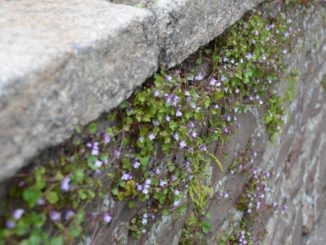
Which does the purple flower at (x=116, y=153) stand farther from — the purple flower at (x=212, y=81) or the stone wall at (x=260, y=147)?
the purple flower at (x=212, y=81)

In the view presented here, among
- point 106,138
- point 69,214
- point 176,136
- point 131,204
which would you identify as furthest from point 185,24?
point 69,214

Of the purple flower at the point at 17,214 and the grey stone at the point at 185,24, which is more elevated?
the grey stone at the point at 185,24

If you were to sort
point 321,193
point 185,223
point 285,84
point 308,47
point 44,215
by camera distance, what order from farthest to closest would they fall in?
point 321,193, point 308,47, point 285,84, point 185,223, point 44,215

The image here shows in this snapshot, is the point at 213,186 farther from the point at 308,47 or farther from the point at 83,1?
the point at 308,47

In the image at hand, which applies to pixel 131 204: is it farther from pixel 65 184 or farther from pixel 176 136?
pixel 65 184

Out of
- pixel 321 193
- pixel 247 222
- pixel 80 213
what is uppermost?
pixel 80 213

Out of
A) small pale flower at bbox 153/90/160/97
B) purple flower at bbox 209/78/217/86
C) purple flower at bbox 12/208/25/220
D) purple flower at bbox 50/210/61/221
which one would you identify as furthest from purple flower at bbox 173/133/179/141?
purple flower at bbox 12/208/25/220

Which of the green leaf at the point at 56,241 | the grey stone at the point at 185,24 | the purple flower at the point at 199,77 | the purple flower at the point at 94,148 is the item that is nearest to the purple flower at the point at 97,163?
the purple flower at the point at 94,148

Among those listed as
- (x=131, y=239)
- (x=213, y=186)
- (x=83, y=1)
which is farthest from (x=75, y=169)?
(x=213, y=186)

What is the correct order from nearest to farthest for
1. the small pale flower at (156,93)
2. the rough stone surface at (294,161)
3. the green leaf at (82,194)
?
the green leaf at (82,194), the small pale flower at (156,93), the rough stone surface at (294,161)
